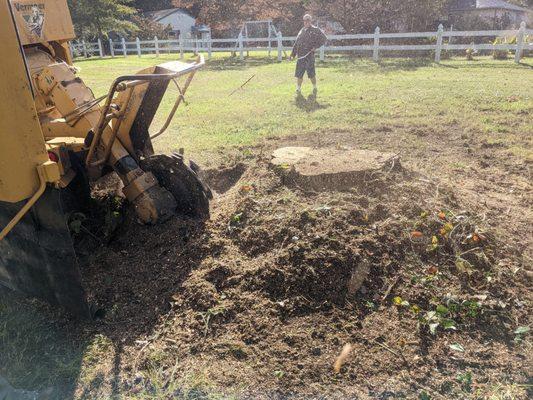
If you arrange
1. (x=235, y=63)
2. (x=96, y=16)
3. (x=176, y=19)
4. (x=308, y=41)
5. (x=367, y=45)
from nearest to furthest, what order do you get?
(x=308, y=41)
(x=235, y=63)
(x=367, y=45)
(x=96, y=16)
(x=176, y=19)

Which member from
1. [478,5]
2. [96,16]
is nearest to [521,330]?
[96,16]

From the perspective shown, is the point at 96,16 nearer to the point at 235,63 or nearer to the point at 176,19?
the point at 235,63

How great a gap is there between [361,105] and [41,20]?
703 cm

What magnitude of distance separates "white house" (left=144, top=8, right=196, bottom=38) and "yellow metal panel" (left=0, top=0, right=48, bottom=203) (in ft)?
154

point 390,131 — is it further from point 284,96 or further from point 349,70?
point 349,70

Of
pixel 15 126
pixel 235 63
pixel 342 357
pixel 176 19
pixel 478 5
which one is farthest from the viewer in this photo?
pixel 176 19

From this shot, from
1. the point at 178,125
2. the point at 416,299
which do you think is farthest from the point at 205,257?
the point at 178,125

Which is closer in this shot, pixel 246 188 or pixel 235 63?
pixel 246 188

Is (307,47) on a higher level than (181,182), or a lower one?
higher

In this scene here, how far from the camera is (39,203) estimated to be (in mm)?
2965

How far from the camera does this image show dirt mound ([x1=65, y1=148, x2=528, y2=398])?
284 cm

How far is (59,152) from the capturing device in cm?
348

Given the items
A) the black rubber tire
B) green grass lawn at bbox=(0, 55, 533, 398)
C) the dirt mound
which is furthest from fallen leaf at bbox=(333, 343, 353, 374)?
the black rubber tire

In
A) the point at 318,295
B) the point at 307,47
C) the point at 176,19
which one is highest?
the point at 307,47
